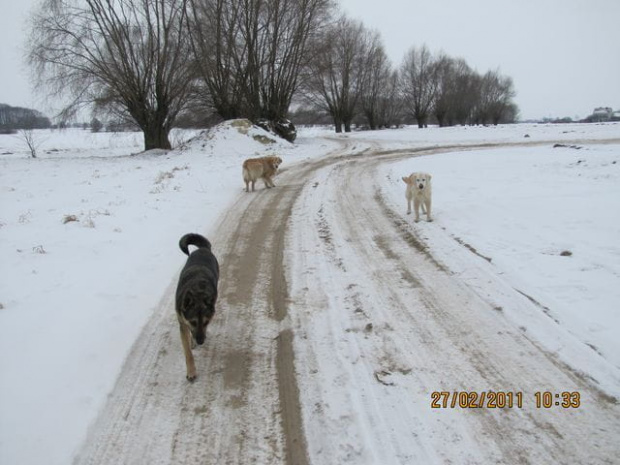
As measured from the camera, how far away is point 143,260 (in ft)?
20.8

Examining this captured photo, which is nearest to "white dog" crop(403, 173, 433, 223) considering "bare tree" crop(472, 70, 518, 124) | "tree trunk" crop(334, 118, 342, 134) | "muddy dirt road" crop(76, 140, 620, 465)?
"muddy dirt road" crop(76, 140, 620, 465)

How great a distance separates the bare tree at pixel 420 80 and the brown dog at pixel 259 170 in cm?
5891

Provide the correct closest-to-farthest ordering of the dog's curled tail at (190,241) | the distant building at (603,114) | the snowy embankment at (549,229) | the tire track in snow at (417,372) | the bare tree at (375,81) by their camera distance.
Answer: the tire track in snow at (417,372) < the snowy embankment at (549,229) < the dog's curled tail at (190,241) < the bare tree at (375,81) < the distant building at (603,114)

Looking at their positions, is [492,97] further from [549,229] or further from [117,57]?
[549,229]

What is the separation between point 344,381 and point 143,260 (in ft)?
14.0

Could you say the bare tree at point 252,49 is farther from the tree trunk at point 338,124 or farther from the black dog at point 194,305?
the black dog at point 194,305

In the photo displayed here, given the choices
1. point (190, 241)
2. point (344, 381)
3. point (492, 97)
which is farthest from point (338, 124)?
point (344, 381)

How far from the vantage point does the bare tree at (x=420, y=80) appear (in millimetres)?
63719

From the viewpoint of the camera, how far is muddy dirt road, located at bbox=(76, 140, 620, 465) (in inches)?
108

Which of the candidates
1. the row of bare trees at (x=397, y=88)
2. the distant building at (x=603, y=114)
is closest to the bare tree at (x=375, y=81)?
the row of bare trees at (x=397, y=88)

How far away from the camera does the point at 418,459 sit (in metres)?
2.62

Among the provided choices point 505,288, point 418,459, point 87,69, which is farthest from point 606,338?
point 87,69

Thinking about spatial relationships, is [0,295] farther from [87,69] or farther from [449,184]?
[87,69]

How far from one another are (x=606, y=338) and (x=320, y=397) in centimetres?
278
